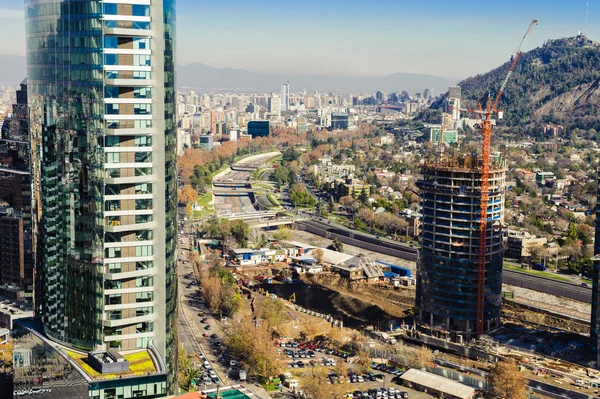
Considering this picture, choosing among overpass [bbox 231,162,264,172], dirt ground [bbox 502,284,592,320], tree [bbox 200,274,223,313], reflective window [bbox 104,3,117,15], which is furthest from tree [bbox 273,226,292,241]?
reflective window [bbox 104,3,117,15]

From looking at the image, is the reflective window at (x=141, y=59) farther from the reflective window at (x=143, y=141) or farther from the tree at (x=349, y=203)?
the tree at (x=349, y=203)

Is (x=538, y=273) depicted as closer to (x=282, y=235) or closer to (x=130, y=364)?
(x=282, y=235)

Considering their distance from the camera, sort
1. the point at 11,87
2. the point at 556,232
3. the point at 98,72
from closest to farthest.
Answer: the point at 98,72 < the point at 11,87 < the point at 556,232

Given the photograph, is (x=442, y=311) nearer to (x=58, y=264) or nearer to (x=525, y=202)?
(x=58, y=264)

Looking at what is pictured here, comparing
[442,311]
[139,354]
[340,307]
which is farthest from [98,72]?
[340,307]

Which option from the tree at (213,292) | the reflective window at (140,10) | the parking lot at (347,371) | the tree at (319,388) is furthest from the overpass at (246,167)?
the reflective window at (140,10)

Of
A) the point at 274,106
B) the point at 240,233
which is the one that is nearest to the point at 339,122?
the point at 274,106
